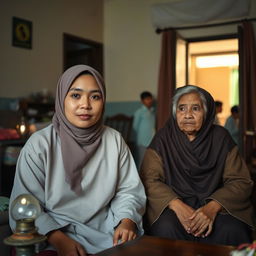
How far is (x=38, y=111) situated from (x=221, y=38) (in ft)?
9.71

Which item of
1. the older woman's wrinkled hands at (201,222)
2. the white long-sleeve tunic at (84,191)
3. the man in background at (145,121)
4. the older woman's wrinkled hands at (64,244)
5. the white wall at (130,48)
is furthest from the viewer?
the white wall at (130,48)

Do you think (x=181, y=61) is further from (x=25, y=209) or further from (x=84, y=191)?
(x=25, y=209)

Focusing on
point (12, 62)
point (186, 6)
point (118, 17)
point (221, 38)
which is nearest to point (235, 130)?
point (221, 38)

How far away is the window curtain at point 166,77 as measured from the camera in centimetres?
560

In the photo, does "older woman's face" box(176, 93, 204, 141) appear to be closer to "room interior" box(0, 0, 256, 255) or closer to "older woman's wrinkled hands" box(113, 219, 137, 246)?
"older woman's wrinkled hands" box(113, 219, 137, 246)

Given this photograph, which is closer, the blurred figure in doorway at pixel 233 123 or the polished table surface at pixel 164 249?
the polished table surface at pixel 164 249

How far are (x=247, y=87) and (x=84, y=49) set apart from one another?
306 centimetres

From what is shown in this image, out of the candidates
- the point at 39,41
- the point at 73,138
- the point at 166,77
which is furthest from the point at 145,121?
the point at 73,138

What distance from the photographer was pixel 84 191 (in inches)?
60.8

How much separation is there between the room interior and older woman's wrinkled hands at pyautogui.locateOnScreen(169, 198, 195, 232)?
2213 mm

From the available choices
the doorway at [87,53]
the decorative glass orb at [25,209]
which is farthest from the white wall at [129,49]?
the decorative glass orb at [25,209]

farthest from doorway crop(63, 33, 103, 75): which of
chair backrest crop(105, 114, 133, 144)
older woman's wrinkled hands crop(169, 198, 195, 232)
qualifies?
older woman's wrinkled hands crop(169, 198, 195, 232)

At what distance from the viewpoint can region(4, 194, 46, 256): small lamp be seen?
Answer: 0.96 m

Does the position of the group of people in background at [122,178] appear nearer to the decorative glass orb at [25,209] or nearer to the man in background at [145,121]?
the decorative glass orb at [25,209]
